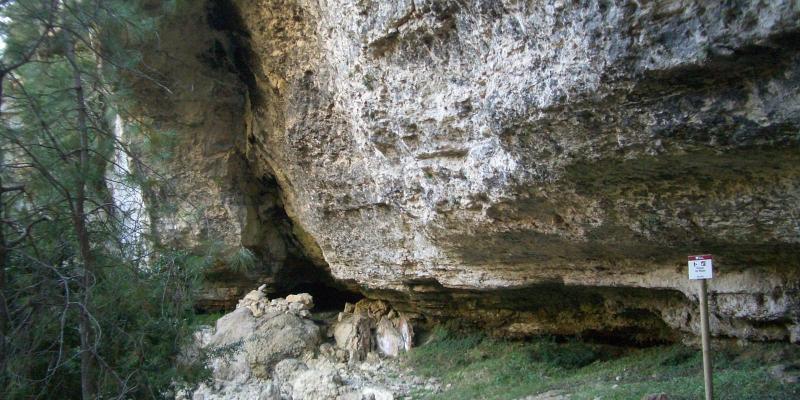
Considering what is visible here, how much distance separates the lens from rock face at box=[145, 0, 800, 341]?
14.9ft

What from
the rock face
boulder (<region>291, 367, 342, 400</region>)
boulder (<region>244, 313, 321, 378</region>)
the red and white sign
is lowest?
boulder (<region>291, 367, 342, 400</region>)

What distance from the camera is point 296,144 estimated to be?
31.9 ft

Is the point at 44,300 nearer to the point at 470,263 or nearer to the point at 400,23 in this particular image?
the point at 400,23

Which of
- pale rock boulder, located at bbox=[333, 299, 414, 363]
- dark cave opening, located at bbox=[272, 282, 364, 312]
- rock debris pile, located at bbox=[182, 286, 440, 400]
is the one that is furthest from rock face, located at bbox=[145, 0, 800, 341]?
dark cave opening, located at bbox=[272, 282, 364, 312]

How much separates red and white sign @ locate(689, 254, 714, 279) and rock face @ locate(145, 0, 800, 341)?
0.68m

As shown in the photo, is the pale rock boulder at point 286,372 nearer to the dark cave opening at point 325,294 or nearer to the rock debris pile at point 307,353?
the rock debris pile at point 307,353

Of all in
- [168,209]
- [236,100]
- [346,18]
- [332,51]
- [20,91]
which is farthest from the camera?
[236,100]

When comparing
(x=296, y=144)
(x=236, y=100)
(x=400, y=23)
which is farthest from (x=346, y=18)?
(x=236, y=100)

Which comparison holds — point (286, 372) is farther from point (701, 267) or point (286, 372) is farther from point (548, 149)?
point (701, 267)

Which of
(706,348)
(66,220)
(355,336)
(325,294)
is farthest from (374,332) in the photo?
(66,220)

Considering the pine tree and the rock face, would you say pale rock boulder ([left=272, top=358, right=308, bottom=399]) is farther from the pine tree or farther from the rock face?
the pine tree

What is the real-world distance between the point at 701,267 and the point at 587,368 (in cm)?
355

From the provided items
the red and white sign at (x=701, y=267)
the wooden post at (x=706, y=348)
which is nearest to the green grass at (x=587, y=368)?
the wooden post at (x=706, y=348)

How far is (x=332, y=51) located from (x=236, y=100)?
4.18 meters
